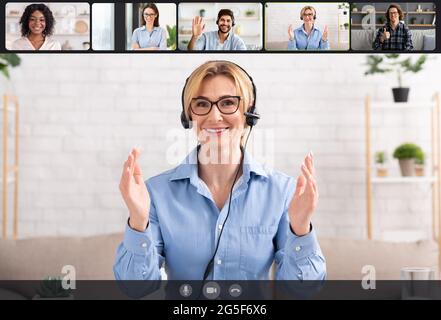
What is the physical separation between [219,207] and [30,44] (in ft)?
1.17

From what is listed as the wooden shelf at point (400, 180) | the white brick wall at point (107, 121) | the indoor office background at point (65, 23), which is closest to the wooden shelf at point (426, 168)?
the wooden shelf at point (400, 180)

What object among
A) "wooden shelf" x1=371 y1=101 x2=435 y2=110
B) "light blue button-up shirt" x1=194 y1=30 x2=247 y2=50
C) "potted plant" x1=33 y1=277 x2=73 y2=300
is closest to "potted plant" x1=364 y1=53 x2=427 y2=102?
"wooden shelf" x1=371 y1=101 x2=435 y2=110

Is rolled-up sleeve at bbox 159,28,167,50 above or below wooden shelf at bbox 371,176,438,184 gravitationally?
above

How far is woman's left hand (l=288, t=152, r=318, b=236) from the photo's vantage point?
2.51ft

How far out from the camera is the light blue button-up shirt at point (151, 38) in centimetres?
74

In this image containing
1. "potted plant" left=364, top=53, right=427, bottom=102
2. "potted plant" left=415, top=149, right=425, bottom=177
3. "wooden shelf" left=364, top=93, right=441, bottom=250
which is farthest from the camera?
"potted plant" left=415, top=149, right=425, bottom=177

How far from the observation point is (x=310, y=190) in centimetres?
76

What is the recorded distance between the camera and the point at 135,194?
2.54 ft

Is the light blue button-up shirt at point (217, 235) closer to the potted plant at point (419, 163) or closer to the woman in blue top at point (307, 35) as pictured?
the woman in blue top at point (307, 35)

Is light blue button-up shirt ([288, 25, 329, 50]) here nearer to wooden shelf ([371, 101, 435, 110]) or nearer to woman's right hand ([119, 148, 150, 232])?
woman's right hand ([119, 148, 150, 232])

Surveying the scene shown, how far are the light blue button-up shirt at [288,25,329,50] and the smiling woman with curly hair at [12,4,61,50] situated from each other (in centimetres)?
33

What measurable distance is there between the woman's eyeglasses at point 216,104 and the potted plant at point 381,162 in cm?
45

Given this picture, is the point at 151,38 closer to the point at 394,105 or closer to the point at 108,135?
the point at 108,135
